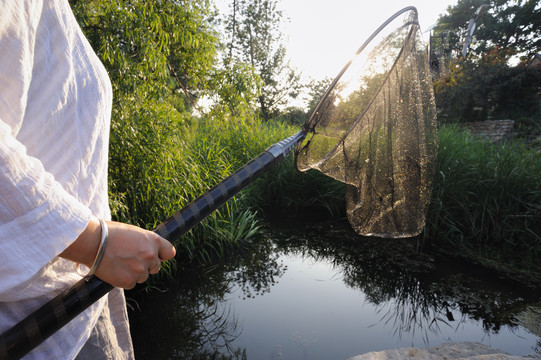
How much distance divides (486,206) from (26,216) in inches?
193

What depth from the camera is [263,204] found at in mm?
5691

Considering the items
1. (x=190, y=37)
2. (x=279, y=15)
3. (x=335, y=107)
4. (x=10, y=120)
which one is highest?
(x=279, y=15)

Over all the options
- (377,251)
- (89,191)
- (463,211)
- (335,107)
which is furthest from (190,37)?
(463,211)

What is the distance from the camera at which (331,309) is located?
291cm

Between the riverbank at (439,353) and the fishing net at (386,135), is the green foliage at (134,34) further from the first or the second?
the riverbank at (439,353)

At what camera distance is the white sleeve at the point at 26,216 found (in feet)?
1.36

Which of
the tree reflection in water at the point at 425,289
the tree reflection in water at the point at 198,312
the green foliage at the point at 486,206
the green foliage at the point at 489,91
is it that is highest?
the green foliage at the point at 489,91

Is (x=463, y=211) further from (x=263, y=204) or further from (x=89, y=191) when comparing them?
(x=89, y=191)

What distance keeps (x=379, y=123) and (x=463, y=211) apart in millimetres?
Result: 3445

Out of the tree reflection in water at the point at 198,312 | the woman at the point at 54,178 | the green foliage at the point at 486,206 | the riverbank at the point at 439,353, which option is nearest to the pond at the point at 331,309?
the tree reflection in water at the point at 198,312

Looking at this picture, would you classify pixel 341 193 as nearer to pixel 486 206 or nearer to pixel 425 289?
pixel 486 206

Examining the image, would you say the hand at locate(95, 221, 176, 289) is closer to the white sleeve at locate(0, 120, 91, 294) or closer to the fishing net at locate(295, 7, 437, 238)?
the white sleeve at locate(0, 120, 91, 294)

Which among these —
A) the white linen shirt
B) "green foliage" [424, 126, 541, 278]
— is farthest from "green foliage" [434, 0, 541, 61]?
the white linen shirt

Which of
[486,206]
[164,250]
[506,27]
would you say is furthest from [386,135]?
[506,27]
